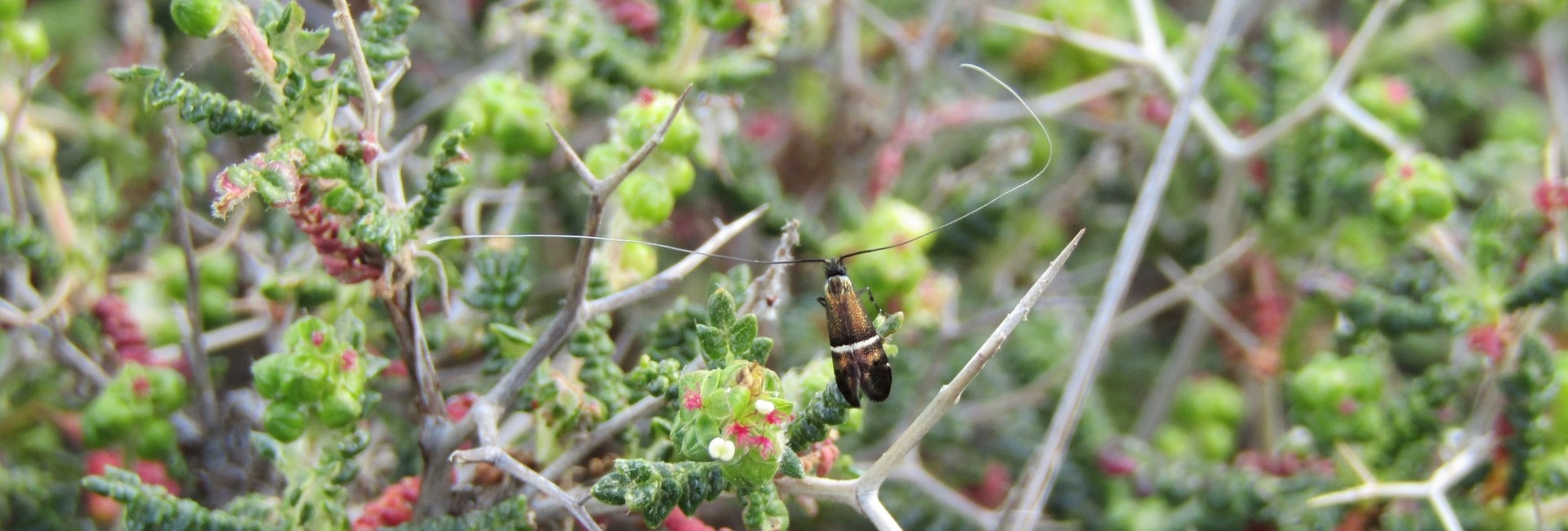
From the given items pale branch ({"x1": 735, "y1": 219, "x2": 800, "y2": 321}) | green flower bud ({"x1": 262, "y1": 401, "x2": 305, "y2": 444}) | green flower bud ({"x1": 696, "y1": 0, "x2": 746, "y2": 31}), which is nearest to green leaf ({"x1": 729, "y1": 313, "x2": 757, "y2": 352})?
pale branch ({"x1": 735, "y1": 219, "x2": 800, "y2": 321})

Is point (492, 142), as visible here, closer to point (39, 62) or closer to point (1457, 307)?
point (39, 62)

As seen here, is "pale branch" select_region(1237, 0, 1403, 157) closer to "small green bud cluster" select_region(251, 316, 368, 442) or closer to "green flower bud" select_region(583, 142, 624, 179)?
"green flower bud" select_region(583, 142, 624, 179)

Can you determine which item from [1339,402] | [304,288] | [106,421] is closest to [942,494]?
[1339,402]

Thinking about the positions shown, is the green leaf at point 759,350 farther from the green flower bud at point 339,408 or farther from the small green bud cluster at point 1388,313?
the small green bud cluster at point 1388,313

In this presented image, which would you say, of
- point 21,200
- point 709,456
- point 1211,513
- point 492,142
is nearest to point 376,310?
point 492,142

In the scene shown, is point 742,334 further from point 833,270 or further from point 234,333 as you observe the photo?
point 234,333
